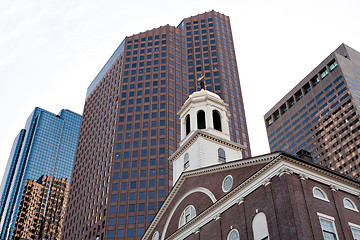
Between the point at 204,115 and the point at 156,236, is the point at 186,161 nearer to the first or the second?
the point at 204,115

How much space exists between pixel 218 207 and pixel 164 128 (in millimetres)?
66779

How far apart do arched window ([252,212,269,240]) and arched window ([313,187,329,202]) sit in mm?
4472

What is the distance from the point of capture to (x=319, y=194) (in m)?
31.6

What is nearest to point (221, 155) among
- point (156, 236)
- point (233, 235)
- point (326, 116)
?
point (156, 236)

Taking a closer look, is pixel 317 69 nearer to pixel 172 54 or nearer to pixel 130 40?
pixel 172 54

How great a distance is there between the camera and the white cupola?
4716cm

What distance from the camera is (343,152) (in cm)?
13375

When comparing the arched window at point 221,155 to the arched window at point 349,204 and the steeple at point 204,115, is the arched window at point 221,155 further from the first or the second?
the arched window at point 349,204

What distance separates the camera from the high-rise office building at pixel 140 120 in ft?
302

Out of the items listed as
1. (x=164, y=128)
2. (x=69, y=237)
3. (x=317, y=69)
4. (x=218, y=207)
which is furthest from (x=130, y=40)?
(x=218, y=207)

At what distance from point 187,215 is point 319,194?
15.2 meters

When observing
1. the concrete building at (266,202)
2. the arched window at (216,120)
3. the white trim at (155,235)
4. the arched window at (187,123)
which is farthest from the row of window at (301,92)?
the concrete building at (266,202)

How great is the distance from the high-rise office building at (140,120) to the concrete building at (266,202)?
47.7 meters

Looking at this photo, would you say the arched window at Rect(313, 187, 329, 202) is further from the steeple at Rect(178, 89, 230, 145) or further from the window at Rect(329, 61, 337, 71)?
the window at Rect(329, 61, 337, 71)
